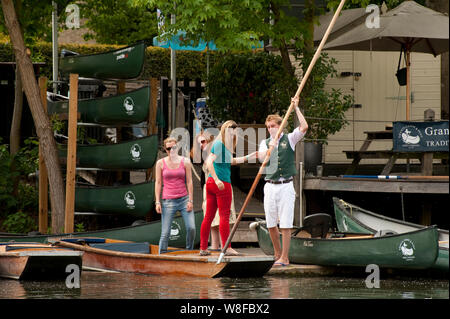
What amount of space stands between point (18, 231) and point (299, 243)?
658 cm

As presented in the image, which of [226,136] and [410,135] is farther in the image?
[410,135]

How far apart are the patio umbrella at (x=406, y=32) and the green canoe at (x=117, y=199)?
14.2ft

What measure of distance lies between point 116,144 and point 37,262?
16.4 feet

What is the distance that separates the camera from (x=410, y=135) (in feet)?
48.7

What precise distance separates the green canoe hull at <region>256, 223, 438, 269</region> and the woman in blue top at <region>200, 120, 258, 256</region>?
100cm

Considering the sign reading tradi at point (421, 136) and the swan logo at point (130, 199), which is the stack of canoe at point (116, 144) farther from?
the sign reading tradi at point (421, 136)

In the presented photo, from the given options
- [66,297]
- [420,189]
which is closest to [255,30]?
[420,189]

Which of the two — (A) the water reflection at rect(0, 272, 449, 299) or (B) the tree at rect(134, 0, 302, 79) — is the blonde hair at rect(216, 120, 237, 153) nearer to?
(A) the water reflection at rect(0, 272, 449, 299)

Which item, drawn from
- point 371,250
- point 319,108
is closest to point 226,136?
point 371,250

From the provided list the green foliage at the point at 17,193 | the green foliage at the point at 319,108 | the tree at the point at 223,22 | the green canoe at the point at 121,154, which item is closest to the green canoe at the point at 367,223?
the green foliage at the point at 319,108

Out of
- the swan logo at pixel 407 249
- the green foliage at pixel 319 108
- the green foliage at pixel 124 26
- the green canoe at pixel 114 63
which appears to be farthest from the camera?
the green foliage at pixel 124 26

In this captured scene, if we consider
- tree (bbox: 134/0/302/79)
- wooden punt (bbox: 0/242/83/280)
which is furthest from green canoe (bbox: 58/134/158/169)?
wooden punt (bbox: 0/242/83/280)

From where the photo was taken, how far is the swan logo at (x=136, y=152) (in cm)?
1563

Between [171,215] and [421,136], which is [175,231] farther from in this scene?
[421,136]
